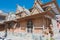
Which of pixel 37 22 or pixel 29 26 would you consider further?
pixel 29 26

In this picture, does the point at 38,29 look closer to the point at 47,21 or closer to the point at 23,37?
the point at 47,21

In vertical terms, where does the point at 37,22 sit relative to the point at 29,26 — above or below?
above

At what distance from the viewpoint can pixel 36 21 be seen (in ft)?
56.4

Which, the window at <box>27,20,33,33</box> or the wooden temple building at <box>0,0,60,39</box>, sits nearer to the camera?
the wooden temple building at <box>0,0,60,39</box>

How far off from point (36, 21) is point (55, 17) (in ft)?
8.34

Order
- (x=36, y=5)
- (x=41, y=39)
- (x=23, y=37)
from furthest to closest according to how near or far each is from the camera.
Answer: (x=36, y=5) < (x=23, y=37) < (x=41, y=39)

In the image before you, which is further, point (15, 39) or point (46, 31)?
point (46, 31)

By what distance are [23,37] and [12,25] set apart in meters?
6.31

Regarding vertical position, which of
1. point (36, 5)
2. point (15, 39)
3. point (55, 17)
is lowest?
point (15, 39)

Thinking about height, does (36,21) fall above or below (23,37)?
above

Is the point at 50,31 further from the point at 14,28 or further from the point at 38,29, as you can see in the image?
the point at 14,28

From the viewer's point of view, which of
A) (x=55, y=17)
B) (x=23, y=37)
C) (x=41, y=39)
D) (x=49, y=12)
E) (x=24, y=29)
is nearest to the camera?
(x=41, y=39)

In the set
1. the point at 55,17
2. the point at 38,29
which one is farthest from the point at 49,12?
the point at 38,29

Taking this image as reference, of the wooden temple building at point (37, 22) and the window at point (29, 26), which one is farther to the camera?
the window at point (29, 26)
